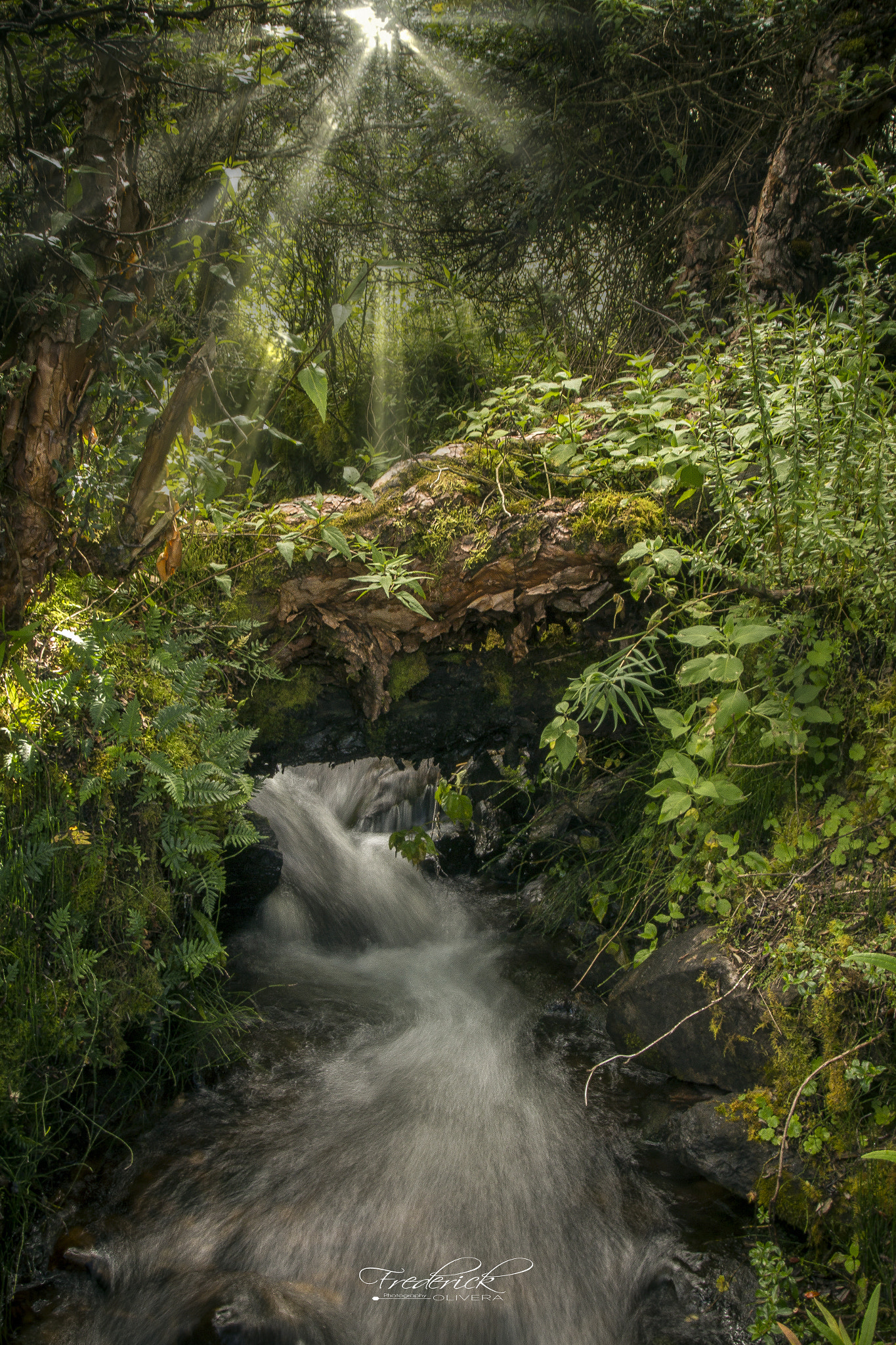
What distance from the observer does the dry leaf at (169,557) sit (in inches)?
106

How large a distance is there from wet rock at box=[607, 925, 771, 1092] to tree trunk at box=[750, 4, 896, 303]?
290cm

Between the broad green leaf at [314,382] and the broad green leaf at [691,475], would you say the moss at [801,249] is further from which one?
the broad green leaf at [314,382]

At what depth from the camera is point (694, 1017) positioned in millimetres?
2361

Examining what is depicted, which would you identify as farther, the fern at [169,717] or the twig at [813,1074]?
the fern at [169,717]

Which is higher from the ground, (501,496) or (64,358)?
(64,358)

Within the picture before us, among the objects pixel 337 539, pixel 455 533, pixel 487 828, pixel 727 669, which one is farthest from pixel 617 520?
pixel 487 828

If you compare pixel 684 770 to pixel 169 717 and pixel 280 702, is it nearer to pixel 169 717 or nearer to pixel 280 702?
pixel 169 717

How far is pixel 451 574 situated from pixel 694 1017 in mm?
1892

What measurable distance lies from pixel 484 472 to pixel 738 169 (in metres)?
2.61

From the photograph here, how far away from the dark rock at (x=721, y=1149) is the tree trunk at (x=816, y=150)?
335cm

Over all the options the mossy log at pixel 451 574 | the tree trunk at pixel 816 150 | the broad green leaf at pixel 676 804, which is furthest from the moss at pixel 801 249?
the broad green leaf at pixel 676 804

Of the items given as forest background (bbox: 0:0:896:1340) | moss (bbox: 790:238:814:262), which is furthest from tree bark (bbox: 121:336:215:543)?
moss (bbox: 790:238:814:262)

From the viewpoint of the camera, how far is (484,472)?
117 inches

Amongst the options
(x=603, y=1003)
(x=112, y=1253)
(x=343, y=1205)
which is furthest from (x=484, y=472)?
(x=112, y=1253)
